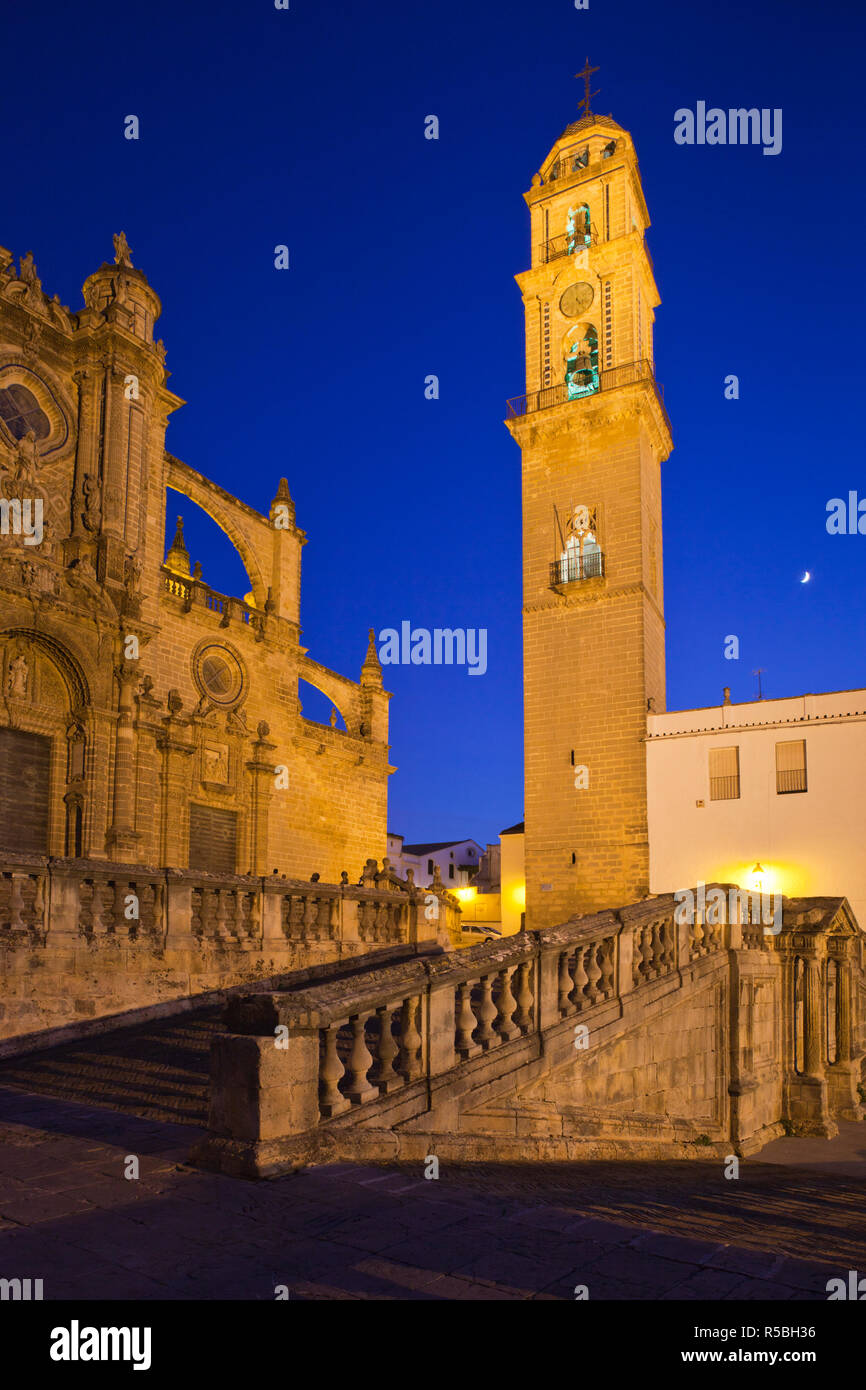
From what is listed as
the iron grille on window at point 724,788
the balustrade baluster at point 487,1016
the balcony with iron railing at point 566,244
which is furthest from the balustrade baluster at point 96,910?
the balcony with iron railing at point 566,244

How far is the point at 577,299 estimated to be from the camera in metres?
Result: 33.9

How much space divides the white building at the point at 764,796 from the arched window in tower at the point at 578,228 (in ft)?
55.7

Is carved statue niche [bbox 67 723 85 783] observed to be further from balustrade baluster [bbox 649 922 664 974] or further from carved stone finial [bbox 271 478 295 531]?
balustrade baluster [bbox 649 922 664 974]

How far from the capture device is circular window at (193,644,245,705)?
2616 cm

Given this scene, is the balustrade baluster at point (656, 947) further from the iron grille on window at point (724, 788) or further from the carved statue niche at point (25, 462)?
the iron grille on window at point (724, 788)

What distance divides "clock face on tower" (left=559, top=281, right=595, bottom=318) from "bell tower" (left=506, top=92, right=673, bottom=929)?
0.16 feet

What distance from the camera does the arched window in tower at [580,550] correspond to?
102 feet

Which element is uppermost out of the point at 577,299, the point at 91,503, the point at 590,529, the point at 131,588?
the point at 577,299

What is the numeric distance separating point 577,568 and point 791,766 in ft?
29.5

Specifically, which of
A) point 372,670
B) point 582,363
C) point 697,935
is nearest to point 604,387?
point 582,363

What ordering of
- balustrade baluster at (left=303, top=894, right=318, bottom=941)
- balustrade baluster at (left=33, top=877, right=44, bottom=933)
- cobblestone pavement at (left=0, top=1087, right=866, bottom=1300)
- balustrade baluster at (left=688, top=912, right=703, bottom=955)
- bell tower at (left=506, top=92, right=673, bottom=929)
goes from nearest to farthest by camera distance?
cobblestone pavement at (left=0, top=1087, right=866, bottom=1300)
balustrade baluster at (left=33, top=877, right=44, bottom=933)
balustrade baluster at (left=688, top=912, right=703, bottom=955)
balustrade baluster at (left=303, top=894, right=318, bottom=941)
bell tower at (left=506, top=92, right=673, bottom=929)

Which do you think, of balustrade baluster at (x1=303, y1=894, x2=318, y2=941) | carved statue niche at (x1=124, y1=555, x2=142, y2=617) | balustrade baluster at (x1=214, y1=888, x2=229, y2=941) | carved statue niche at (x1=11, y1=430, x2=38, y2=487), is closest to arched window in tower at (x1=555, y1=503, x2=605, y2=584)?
carved statue niche at (x1=124, y1=555, x2=142, y2=617)

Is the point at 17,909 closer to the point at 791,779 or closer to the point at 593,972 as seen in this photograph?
the point at 593,972
